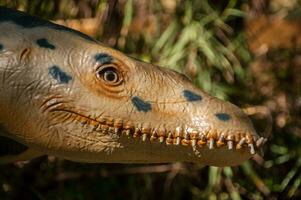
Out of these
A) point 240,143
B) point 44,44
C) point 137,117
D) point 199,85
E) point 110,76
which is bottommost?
point 240,143

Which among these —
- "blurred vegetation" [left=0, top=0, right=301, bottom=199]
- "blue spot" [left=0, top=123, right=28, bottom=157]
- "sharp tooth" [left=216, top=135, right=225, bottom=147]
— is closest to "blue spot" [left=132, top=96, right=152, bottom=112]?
"sharp tooth" [left=216, top=135, right=225, bottom=147]

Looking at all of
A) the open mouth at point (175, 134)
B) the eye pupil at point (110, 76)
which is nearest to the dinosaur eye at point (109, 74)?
the eye pupil at point (110, 76)

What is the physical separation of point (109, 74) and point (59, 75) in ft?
0.45

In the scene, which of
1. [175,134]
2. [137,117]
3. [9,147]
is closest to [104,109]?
[137,117]

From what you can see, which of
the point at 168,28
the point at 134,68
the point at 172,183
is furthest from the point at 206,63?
the point at 134,68

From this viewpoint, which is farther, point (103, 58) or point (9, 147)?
point (9, 147)

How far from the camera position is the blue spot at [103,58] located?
2.37 meters

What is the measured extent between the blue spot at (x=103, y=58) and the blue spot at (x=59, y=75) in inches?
3.6

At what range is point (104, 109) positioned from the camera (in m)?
2.33

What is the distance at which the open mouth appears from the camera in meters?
2.26

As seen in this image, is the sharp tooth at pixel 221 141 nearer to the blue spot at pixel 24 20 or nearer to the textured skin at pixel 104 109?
the textured skin at pixel 104 109

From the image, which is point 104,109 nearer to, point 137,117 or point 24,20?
point 137,117

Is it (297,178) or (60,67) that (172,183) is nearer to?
(297,178)

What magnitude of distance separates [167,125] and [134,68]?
20cm
